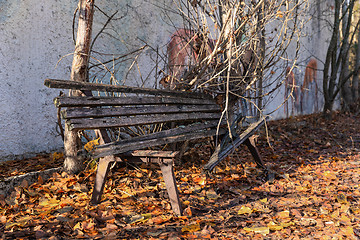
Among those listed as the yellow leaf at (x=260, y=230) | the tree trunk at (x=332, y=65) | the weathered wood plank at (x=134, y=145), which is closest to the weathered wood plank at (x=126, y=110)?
the weathered wood plank at (x=134, y=145)

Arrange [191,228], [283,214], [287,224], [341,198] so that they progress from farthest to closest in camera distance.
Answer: [341,198]
[283,214]
[287,224]
[191,228]

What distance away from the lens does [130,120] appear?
2.81 m

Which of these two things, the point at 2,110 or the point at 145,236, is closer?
the point at 145,236

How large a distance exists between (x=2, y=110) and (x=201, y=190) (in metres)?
2.69

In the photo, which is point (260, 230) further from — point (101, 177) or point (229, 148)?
point (101, 177)

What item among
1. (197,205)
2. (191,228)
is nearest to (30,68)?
(197,205)

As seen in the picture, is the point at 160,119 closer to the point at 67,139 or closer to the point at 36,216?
the point at 67,139

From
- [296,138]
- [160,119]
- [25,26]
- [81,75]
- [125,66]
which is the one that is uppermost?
[25,26]

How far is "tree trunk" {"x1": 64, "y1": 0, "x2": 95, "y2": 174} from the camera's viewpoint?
3.36 meters

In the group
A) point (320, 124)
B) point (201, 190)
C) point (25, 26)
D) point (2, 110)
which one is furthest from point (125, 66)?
point (320, 124)

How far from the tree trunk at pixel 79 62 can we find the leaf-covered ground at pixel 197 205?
6.9 inches

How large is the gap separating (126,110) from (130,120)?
0.10m

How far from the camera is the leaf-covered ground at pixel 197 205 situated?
7.80 ft

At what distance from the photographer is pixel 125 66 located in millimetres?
5168
